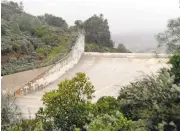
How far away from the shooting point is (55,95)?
1092 centimetres

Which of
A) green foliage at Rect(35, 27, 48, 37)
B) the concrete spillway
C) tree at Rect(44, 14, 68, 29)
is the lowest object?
the concrete spillway

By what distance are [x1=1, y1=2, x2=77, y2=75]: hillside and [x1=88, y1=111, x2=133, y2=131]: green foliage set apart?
10.7 m

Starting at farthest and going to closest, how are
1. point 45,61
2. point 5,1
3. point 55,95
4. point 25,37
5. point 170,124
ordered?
1. point 5,1
2. point 25,37
3. point 45,61
4. point 55,95
5. point 170,124

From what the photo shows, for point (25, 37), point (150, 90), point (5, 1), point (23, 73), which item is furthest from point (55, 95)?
point (5, 1)

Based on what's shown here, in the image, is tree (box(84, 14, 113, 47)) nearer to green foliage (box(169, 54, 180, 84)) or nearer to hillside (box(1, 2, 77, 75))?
hillside (box(1, 2, 77, 75))

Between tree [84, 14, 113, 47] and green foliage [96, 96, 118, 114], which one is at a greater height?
tree [84, 14, 113, 47]

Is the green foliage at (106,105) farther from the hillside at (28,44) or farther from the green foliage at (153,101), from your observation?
the hillside at (28,44)

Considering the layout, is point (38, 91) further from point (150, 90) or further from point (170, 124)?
point (170, 124)

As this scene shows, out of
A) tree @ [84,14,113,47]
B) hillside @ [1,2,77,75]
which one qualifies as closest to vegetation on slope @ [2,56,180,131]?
hillside @ [1,2,77,75]

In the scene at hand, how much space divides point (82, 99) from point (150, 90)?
1869 mm

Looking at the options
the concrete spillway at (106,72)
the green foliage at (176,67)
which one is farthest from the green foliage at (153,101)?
the concrete spillway at (106,72)

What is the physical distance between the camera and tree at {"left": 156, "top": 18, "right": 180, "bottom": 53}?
1880 centimetres

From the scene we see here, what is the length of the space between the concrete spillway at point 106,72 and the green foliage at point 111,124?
6.59 metres

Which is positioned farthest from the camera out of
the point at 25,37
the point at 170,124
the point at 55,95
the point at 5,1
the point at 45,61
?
the point at 5,1
